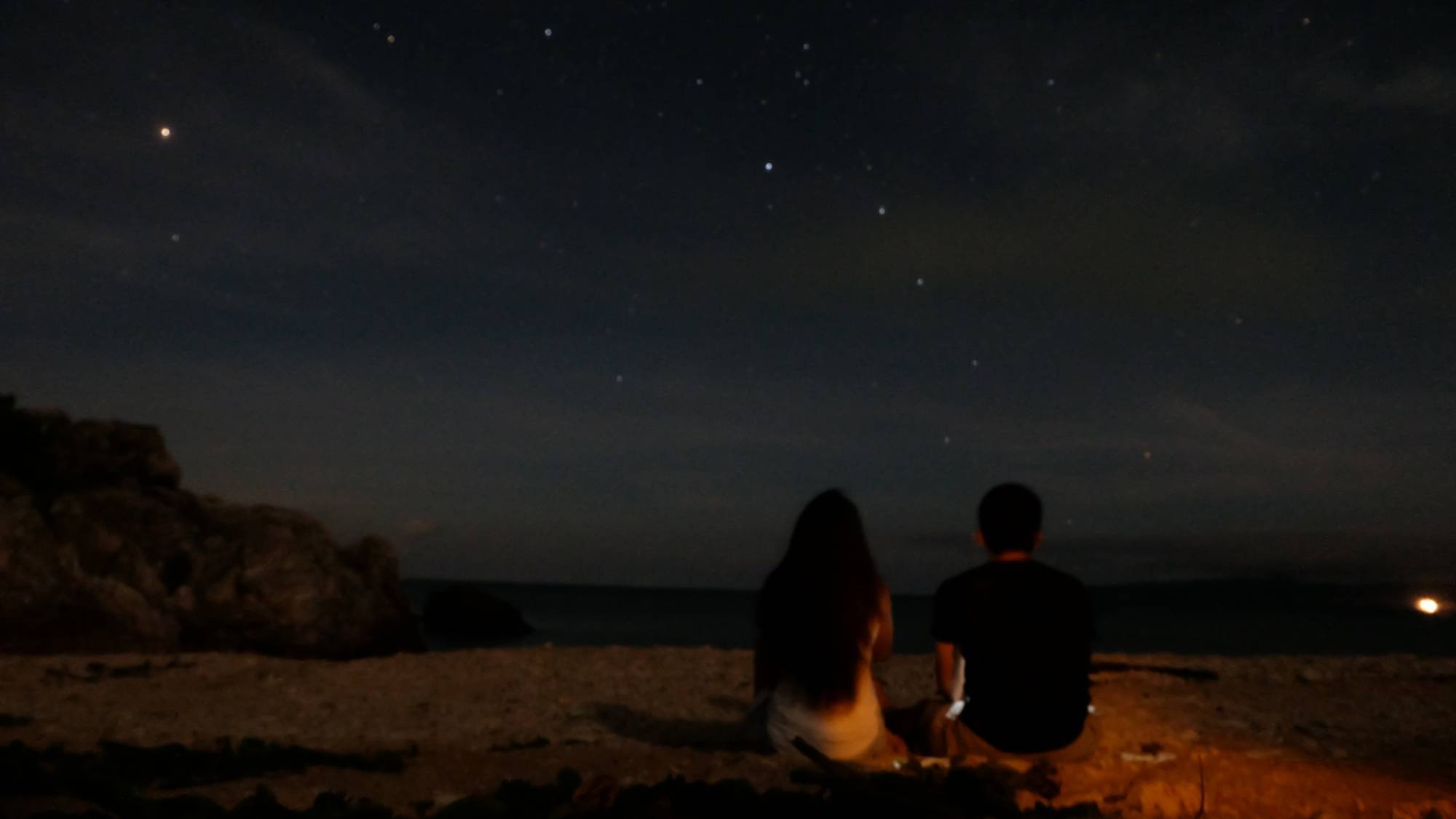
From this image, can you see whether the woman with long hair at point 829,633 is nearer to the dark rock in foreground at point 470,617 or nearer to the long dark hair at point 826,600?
the long dark hair at point 826,600

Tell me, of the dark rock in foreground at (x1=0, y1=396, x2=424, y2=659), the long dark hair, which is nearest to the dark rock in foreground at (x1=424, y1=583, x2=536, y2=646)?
the dark rock in foreground at (x1=0, y1=396, x2=424, y2=659)

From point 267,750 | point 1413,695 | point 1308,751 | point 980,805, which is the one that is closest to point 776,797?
point 980,805

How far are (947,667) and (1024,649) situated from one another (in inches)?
22.2

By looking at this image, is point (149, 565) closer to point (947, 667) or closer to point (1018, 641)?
point (947, 667)

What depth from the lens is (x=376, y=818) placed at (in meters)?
4.22

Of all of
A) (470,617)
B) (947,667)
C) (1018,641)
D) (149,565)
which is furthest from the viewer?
(470,617)

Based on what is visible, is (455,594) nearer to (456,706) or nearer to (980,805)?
(456,706)

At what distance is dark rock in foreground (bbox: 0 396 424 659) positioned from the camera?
1564 cm

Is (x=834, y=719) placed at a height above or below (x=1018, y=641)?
below

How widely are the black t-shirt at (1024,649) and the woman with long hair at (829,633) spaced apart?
22.5 inches

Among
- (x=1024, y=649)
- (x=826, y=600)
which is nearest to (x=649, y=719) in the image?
(x=826, y=600)

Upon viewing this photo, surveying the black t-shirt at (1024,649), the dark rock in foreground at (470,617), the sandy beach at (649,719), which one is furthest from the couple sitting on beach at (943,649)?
the dark rock in foreground at (470,617)

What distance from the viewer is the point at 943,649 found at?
601 centimetres

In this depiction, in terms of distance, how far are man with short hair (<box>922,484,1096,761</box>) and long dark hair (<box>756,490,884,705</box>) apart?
50cm
